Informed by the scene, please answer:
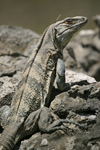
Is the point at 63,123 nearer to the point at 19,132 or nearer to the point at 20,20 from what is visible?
the point at 19,132

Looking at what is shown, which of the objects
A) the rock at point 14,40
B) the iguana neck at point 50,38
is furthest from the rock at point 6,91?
the rock at point 14,40

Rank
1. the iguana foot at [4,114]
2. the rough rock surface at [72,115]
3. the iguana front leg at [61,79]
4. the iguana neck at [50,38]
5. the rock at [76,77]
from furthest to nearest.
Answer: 1. the rock at [76,77]
2. the iguana neck at [50,38]
3. the iguana front leg at [61,79]
4. the iguana foot at [4,114]
5. the rough rock surface at [72,115]

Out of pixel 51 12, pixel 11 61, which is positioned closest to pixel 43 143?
pixel 11 61

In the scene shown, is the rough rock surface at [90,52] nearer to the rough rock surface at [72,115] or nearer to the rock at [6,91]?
the rough rock surface at [72,115]

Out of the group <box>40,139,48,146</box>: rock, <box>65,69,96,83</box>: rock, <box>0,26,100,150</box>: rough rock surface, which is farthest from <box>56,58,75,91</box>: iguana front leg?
<box>40,139,48,146</box>: rock

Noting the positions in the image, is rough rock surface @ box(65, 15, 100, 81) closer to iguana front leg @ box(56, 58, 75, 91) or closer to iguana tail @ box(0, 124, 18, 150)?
iguana front leg @ box(56, 58, 75, 91)

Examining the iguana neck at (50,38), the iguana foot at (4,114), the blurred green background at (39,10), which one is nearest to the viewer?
the iguana foot at (4,114)
